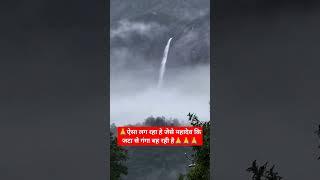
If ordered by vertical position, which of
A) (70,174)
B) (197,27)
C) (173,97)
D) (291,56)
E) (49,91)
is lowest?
(70,174)

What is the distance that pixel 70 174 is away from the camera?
4855 mm

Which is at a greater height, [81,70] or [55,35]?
[55,35]

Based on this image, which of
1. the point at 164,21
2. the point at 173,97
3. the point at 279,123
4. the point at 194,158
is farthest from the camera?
the point at 164,21

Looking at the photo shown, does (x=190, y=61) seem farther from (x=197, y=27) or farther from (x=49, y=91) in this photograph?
(x=49, y=91)

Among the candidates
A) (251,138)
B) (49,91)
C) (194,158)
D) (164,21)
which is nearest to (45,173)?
(49,91)

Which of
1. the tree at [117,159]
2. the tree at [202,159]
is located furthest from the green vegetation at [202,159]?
the tree at [117,159]

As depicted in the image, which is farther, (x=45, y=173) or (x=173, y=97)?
(x=173, y=97)

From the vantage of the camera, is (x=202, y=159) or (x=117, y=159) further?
(x=117, y=159)

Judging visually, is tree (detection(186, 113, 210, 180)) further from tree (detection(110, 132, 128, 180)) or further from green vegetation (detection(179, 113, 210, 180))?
tree (detection(110, 132, 128, 180))

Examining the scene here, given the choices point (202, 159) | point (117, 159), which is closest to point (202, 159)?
point (202, 159)

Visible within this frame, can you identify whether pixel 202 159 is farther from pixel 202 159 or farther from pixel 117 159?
pixel 117 159

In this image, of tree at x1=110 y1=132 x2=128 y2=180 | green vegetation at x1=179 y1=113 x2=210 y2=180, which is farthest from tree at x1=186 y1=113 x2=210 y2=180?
tree at x1=110 y1=132 x2=128 y2=180

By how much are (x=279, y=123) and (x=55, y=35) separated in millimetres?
2208

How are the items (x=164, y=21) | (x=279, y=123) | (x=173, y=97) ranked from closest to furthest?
1. (x=279, y=123)
2. (x=173, y=97)
3. (x=164, y=21)
